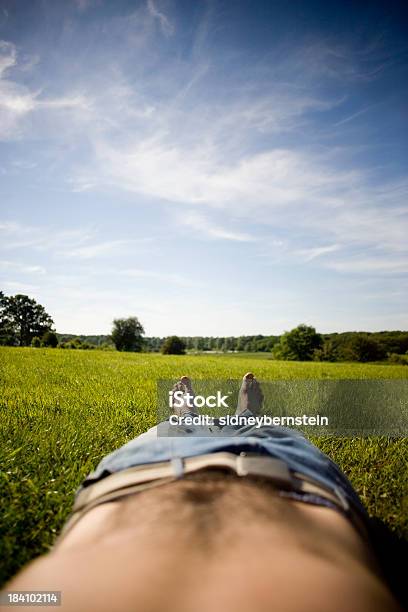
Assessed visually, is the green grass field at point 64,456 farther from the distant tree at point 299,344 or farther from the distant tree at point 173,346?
the distant tree at point 173,346

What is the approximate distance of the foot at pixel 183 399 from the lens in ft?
12.3

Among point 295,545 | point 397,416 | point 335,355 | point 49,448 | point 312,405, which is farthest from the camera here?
point 335,355

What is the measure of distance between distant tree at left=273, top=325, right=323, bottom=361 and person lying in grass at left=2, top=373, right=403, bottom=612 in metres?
90.4

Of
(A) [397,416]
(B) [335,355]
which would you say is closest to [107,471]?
(A) [397,416]

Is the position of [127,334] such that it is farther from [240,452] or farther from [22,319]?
[240,452]

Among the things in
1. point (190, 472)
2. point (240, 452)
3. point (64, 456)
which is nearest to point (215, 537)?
point (190, 472)

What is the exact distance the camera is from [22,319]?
8388 centimetres

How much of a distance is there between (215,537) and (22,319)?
91.6m

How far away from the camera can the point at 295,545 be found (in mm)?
1271

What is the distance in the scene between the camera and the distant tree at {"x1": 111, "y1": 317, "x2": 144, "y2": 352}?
106625mm

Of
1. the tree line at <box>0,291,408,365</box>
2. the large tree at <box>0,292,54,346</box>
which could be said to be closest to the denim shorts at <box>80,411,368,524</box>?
the tree line at <box>0,291,408,365</box>

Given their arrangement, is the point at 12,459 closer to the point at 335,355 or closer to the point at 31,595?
the point at 31,595

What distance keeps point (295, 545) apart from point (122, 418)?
3.76 metres

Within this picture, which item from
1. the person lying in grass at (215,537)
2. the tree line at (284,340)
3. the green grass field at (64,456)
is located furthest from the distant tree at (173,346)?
the person lying in grass at (215,537)
